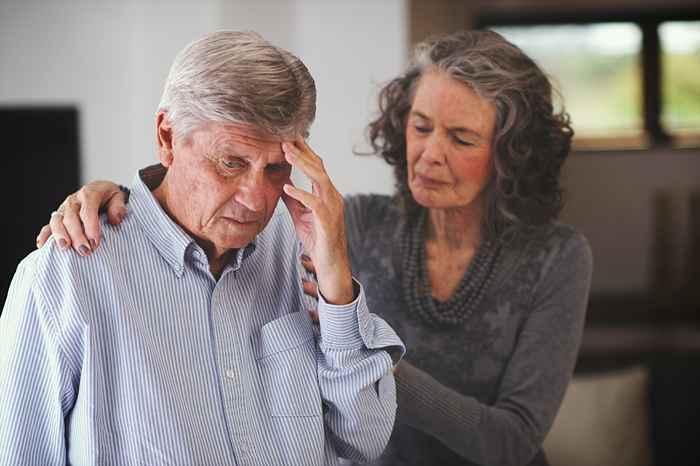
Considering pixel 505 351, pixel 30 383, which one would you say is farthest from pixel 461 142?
pixel 30 383

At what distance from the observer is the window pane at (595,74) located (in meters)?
3.44

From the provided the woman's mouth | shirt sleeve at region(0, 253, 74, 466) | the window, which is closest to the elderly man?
shirt sleeve at region(0, 253, 74, 466)

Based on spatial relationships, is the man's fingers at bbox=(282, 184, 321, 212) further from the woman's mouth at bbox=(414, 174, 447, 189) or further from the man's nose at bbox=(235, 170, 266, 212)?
the woman's mouth at bbox=(414, 174, 447, 189)

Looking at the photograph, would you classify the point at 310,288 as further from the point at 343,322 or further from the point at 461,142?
the point at 461,142

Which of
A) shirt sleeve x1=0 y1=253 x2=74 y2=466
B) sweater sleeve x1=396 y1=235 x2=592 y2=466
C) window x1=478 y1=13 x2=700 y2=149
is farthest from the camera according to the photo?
window x1=478 y1=13 x2=700 y2=149

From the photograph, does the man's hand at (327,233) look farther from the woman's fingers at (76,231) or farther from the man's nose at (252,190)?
the woman's fingers at (76,231)

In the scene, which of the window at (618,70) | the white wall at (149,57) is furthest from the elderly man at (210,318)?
the window at (618,70)

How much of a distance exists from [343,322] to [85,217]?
14.8 inches

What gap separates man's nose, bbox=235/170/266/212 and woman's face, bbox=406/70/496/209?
428 mm

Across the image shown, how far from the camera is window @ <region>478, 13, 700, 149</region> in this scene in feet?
11.1

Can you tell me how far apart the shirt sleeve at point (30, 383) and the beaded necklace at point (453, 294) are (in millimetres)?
655

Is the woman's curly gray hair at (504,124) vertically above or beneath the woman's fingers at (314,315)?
above

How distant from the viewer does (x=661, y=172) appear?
145 inches

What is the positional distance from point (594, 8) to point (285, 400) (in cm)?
277
